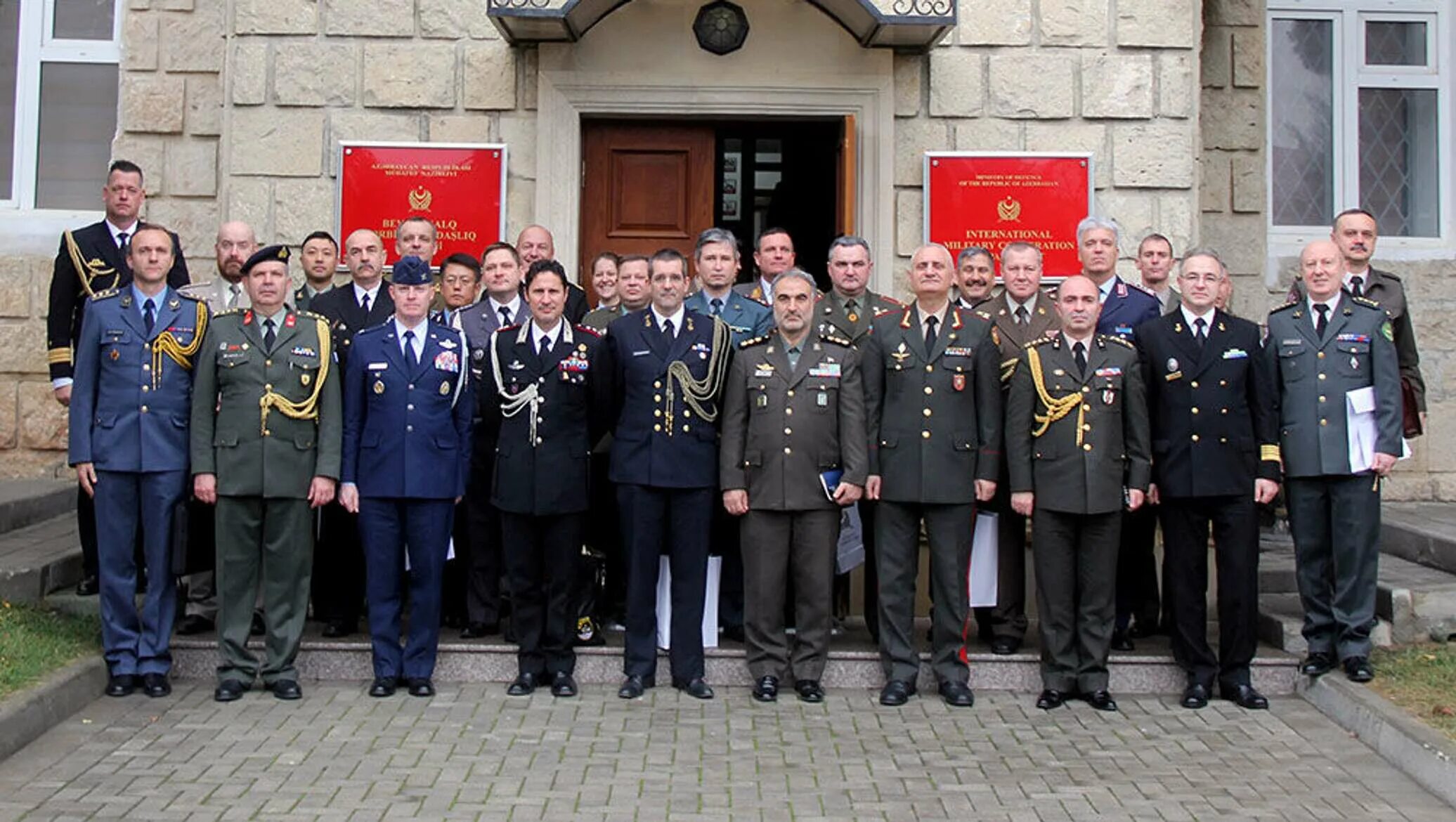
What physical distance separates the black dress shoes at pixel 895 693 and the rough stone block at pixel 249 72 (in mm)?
5406

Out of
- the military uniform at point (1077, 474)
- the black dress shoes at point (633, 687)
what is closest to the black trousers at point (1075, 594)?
the military uniform at point (1077, 474)

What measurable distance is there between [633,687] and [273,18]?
505 centimetres

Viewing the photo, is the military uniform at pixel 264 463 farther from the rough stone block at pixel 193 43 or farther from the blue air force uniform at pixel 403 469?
the rough stone block at pixel 193 43

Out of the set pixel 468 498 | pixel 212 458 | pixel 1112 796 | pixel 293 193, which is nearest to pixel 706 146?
pixel 293 193

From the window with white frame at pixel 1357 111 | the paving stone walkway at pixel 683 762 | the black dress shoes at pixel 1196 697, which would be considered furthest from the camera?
the window with white frame at pixel 1357 111

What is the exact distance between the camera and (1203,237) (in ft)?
34.9

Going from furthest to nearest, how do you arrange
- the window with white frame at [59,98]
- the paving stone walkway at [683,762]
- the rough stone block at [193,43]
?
the window with white frame at [59,98], the rough stone block at [193,43], the paving stone walkway at [683,762]

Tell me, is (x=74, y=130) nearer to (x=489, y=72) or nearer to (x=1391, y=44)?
(x=489, y=72)

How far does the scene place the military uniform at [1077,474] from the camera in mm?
6496

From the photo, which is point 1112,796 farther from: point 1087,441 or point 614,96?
point 614,96

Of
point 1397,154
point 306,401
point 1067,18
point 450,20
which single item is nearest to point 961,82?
point 1067,18

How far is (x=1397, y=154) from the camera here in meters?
11.0

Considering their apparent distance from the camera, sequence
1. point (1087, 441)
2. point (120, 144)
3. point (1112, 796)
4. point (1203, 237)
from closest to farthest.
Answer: point (1112, 796) → point (1087, 441) → point (120, 144) → point (1203, 237)

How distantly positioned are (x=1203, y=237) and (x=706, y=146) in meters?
3.67
